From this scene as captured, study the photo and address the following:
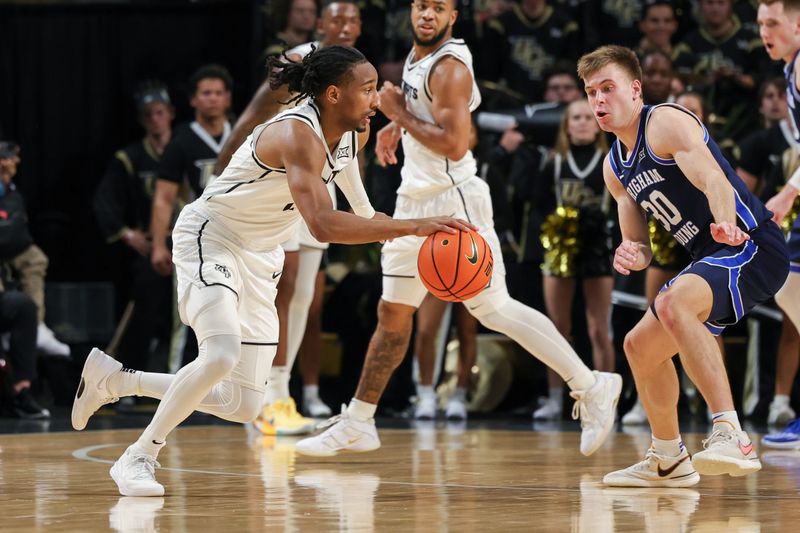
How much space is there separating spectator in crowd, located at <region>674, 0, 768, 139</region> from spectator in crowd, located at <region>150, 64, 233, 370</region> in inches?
132

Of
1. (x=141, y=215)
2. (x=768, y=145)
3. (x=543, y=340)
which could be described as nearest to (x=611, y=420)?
(x=543, y=340)

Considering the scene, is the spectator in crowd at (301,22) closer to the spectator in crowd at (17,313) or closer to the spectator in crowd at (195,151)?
the spectator in crowd at (195,151)

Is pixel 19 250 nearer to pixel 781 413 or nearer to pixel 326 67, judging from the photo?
pixel 326 67

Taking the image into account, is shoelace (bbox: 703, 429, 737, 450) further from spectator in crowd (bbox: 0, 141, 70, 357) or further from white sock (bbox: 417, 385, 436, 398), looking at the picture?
spectator in crowd (bbox: 0, 141, 70, 357)

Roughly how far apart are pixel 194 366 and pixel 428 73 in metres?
A: 2.27

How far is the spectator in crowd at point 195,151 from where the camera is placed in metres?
9.49

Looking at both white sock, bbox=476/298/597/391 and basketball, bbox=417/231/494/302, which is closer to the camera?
basketball, bbox=417/231/494/302

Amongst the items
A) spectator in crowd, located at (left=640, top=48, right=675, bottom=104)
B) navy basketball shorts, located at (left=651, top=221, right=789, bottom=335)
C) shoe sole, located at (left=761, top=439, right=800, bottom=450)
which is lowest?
shoe sole, located at (left=761, top=439, right=800, bottom=450)

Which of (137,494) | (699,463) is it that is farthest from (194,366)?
(699,463)

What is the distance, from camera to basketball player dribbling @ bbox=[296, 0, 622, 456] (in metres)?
6.41

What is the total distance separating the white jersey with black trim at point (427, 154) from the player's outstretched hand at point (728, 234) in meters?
2.07

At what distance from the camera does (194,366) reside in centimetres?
501

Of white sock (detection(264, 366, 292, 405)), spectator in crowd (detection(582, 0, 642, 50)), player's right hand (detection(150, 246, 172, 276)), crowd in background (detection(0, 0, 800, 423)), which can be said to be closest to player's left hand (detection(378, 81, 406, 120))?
white sock (detection(264, 366, 292, 405))

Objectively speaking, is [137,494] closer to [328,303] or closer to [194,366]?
[194,366]
